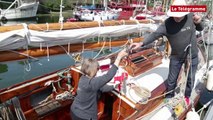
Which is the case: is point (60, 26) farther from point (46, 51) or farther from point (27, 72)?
point (27, 72)

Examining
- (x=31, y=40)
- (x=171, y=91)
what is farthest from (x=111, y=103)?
(x=31, y=40)

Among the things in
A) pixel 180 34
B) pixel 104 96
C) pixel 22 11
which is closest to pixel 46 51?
pixel 104 96

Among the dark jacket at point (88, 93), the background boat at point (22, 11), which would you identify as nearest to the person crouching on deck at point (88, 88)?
the dark jacket at point (88, 93)

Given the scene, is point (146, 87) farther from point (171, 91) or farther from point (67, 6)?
point (67, 6)

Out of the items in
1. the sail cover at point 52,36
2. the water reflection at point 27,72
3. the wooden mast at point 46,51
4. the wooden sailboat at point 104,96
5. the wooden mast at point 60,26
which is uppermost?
the wooden mast at point 60,26

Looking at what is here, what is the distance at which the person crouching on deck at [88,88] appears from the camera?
290 cm

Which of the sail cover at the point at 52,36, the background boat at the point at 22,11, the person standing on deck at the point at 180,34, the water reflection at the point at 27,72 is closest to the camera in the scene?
the sail cover at the point at 52,36

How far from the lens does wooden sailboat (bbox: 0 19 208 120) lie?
11.9 ft

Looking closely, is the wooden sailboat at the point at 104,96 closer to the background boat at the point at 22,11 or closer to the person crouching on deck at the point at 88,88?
the person crouching on deck at the point at 88,88

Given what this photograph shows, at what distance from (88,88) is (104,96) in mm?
1177

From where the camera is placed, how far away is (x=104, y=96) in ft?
13.3

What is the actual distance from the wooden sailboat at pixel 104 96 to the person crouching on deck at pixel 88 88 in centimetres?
74

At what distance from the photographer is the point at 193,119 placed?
377 centimetres

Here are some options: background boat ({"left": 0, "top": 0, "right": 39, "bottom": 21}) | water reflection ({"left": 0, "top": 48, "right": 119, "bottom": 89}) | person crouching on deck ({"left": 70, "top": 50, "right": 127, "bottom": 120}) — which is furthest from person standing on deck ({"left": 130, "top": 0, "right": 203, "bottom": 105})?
background boat ({"left": 0, "top": 0, "right": 39, "bottom": 21})
